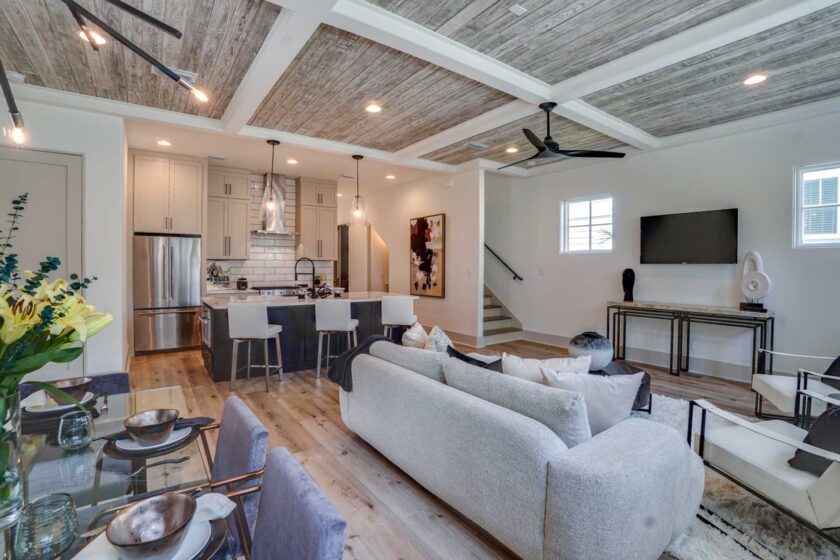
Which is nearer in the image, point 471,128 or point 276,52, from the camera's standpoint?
point 276,52

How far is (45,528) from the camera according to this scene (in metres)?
0.97

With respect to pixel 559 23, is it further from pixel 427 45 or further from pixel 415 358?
pixel 415 358

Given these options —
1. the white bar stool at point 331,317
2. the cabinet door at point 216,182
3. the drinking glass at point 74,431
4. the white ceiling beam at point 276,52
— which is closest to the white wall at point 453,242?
the white bar stool at point 331,317

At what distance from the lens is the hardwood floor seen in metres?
1.90

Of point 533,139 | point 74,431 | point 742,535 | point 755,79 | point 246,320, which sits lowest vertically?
point 742,535

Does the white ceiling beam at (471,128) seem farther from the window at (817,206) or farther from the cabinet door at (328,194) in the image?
the window at (817,206)

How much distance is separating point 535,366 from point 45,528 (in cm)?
191

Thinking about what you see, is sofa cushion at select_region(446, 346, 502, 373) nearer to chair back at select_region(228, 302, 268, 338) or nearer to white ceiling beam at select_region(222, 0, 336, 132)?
white ceiling beam at select_region(222, 0, 336, 132)

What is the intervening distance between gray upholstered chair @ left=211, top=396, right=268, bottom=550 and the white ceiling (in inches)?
168

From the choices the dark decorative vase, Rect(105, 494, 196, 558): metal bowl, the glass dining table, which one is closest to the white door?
the glass dining table

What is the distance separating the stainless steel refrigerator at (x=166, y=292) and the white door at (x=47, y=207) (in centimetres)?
162

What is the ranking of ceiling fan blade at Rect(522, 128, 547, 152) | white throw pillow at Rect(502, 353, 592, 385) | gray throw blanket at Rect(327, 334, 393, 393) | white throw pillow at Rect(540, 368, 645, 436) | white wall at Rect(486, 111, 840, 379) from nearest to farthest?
white throw pillow at Rect(540, 368, 645, 436)
white throw pillow at Rect(502, 353, 592, 385)
gray throw blanket at Rect(327, 334, 393, 393)
ceiling fan blade at Rect(522, 128, 547, 152)
white wall at Rect(486, 111, 840, 379)

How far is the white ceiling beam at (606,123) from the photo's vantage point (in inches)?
157

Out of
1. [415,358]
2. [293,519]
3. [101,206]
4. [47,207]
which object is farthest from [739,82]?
[47,207]
